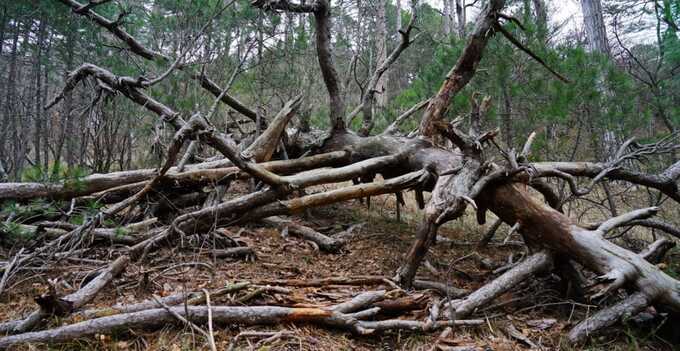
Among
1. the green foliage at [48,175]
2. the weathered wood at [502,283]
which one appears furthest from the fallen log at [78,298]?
the weathered wood at [502,283]

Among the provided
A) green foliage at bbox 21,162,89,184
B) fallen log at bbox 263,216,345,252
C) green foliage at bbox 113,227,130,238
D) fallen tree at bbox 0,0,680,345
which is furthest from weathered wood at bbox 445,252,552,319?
green foliage at bbox 21,162,89,184

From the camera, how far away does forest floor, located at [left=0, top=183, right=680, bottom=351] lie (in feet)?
7.29

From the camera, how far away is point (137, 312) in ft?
7.22

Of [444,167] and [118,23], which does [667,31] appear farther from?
[118,23]

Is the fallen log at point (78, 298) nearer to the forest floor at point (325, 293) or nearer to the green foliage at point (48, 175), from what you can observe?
the forest floor at point (325, 293)

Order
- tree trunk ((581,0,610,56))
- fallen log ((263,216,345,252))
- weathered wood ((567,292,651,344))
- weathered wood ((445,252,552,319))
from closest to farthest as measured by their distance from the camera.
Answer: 1. weathered wood ((567,292,651,344))
2. weathered wood ((445,252,552,319))
3. fallen log ((263,216,345,252))
4. tree trunk ((581,0,610,56))

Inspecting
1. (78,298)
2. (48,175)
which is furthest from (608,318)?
(48,175)

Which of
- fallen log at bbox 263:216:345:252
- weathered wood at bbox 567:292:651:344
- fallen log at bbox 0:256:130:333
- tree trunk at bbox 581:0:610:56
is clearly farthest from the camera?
tree trunk at bbox 581:0:610:56

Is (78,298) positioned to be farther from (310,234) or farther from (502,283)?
(502,283)

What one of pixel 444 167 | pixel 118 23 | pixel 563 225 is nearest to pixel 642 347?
pixel 563 225

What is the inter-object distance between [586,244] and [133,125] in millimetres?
5882

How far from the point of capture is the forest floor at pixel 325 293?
2221mm

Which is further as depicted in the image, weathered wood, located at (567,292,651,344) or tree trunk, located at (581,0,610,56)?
tree trunk, located at (581,0,610,56)

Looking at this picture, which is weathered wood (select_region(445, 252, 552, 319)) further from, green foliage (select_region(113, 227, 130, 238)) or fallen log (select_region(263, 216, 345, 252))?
green foliage (select_region(113, 227, 130, 238))
